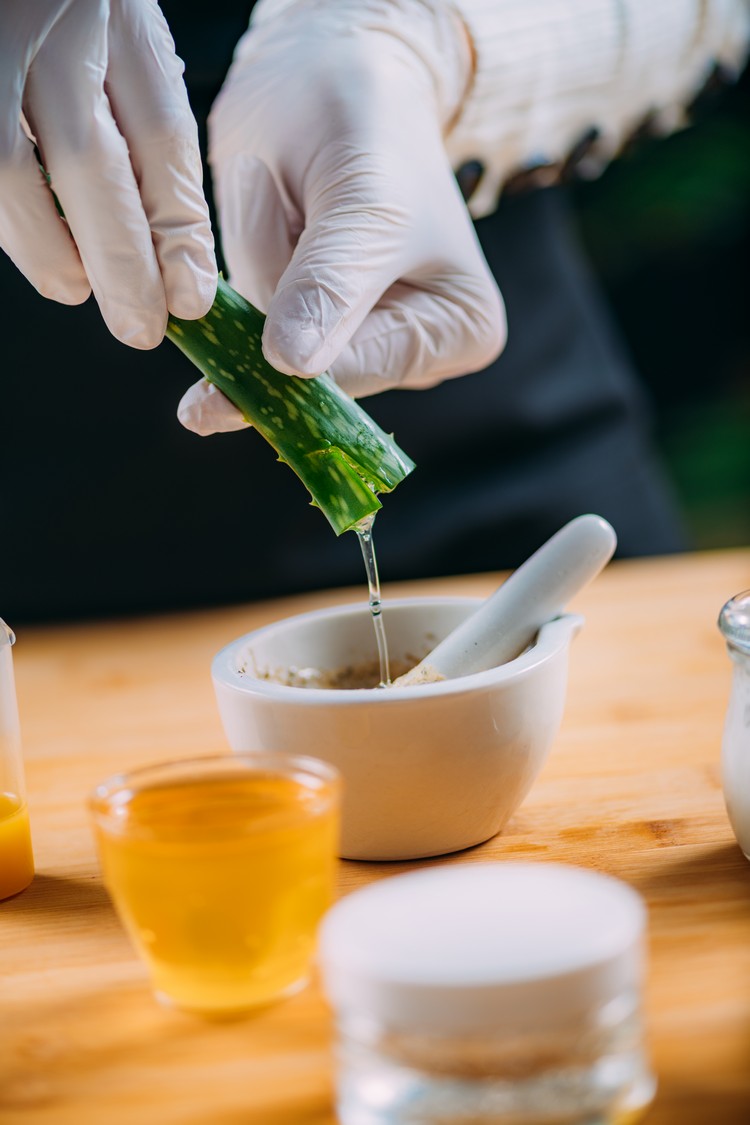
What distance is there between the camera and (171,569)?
1.74m

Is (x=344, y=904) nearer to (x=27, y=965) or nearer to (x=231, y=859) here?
(x=231, y=859)

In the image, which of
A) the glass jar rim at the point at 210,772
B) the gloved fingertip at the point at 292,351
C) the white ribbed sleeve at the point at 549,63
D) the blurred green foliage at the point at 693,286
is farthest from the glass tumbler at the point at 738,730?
the blurred green foliage at the point at 693,286

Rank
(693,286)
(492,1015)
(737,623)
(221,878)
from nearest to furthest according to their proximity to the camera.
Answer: (492,1015), (221,878), (737,623), (693,286)

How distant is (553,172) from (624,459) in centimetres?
45

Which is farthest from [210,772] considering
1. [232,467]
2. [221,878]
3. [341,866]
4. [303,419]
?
[232,467]

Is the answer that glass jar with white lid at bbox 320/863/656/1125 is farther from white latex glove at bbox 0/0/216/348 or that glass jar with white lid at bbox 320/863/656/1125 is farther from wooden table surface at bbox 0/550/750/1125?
white latex glove at bbox 0/0/216/348

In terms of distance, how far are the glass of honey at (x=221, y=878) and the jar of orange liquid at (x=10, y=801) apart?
0.70 feet

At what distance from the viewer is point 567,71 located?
5.29 ft

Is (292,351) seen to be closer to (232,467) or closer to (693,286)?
(232,467)

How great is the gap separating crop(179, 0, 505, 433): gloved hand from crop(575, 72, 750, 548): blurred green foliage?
2288 millimetres

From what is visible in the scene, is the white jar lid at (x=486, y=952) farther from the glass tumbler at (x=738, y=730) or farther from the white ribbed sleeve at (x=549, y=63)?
the white ribbed sleeve at (x=549, y=63)

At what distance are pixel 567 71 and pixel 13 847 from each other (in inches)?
49.7

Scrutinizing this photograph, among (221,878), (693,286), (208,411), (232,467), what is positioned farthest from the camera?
(693,286)

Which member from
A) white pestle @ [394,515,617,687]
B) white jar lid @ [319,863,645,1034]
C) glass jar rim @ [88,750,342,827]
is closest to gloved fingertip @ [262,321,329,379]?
white pestle @ [394,515,617,687]
